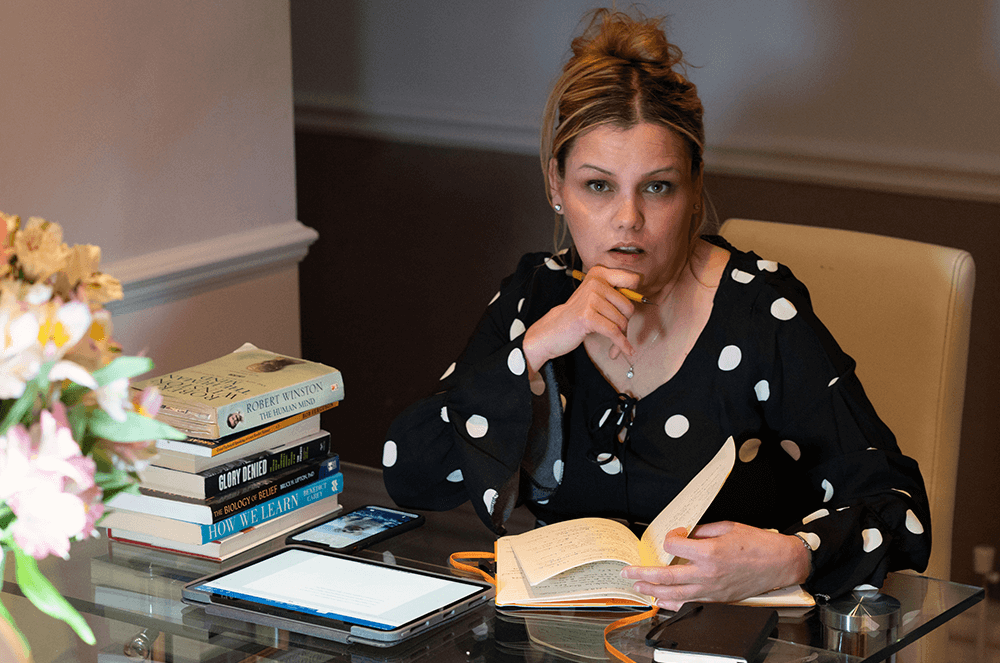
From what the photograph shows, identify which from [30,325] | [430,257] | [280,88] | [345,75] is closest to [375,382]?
[430,257]

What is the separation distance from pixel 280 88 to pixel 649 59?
105 centimetres

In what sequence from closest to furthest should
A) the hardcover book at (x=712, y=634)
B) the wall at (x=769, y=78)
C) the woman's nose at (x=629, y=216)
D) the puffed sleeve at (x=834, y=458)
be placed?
the hardcover book at (x=712, y=634)
the puffed sleeve at (x=834, y=458)
the woman's nose at (x=629, y=216)
the wall at (x=769, y=78)

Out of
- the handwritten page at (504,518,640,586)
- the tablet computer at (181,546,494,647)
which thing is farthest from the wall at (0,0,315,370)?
the handwritten page at (504,518,640,586)

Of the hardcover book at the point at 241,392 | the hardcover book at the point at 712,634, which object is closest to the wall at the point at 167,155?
the hardcover book at the point at 241,392

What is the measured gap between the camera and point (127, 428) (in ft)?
2.73

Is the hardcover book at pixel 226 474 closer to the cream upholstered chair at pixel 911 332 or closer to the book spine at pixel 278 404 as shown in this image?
the book spine at pixel 278 404

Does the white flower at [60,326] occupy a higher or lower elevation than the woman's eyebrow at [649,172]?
lower

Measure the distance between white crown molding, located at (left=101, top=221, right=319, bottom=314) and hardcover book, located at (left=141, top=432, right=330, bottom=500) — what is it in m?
0.74

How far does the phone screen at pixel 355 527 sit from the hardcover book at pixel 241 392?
0.15 m

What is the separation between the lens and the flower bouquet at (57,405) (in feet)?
2.49

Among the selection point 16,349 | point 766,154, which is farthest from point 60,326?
A: point 766,154

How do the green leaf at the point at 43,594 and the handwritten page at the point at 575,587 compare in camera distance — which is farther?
the handwritten page at the point at 575,587

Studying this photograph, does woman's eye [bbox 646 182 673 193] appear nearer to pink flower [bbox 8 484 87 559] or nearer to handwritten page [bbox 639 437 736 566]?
handwritten page [bbox 639 437 736 566]

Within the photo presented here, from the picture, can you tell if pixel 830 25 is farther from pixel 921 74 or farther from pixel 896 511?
pixel 896 511
